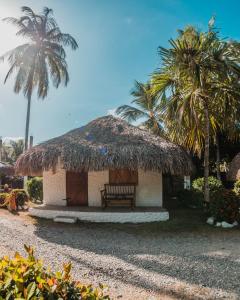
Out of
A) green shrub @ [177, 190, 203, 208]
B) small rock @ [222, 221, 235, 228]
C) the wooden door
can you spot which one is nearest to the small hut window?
the wooden door

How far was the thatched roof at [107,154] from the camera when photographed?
36.9 feet

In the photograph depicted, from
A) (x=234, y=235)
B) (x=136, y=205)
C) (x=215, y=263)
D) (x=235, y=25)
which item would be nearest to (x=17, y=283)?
(x=215, y=263)

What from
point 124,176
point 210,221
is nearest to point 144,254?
point 210,221

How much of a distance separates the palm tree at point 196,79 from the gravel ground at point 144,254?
3.42m

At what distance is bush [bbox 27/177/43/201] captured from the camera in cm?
1706

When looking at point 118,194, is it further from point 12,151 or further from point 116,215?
point 12,151

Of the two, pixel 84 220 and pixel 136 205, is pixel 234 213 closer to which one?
pixel 136 205

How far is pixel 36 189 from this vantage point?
17.1 metres

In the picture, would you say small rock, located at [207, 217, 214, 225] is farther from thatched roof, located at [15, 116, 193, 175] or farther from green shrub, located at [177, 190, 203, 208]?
green shrub, located at [177, 190, 203, 208]

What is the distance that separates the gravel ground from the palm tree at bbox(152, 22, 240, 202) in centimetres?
342

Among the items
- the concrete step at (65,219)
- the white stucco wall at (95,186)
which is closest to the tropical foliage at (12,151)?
the white stucco wall at (95,186)

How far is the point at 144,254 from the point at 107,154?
15.7ft

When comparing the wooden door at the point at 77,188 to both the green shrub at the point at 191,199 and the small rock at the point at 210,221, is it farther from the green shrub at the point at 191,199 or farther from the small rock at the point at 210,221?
the small rock at the point at 210,221

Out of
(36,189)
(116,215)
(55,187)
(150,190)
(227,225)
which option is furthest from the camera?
(36,189)
